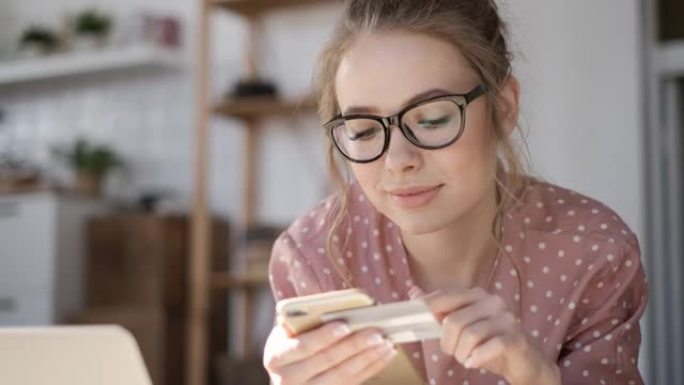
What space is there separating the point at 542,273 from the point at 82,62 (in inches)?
143

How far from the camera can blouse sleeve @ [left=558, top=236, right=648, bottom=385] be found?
3.91 ft

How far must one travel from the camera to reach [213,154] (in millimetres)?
4441

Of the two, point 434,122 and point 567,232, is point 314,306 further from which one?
point 567,232

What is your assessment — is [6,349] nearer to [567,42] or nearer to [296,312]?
[296,312]

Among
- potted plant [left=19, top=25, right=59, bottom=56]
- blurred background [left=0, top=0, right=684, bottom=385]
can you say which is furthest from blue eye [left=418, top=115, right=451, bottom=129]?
potted plant [left=19, top=25, right=59, bottom=56]

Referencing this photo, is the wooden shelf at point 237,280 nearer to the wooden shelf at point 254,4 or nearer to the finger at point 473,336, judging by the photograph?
the wooden shelf at point 254,4

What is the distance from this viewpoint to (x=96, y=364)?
0.83 m

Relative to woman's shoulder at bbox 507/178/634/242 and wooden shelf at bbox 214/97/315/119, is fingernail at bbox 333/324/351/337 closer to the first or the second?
woman's shoulder at bbox 507/178/634/242

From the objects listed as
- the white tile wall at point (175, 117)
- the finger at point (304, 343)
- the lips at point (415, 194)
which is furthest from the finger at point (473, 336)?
the white tile wall at point (175, 117)

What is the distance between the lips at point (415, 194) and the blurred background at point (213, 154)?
2473mm

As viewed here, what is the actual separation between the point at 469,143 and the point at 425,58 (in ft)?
0.36

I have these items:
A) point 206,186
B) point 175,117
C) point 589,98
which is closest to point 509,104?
point 589,98

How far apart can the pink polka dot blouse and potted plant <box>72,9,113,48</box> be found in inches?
136

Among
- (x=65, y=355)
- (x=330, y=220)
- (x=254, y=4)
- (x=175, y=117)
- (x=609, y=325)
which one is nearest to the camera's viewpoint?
(x=65, y=355)
